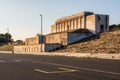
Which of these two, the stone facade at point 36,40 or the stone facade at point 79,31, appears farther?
the stone facade at point 36,40

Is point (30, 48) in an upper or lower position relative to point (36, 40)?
lower

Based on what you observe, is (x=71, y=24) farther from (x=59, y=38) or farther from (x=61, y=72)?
(x=61, y=72)

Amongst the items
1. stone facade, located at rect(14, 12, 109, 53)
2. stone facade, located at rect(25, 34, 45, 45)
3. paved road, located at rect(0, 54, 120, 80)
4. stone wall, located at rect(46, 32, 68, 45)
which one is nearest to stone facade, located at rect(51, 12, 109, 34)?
stone facade, located at rect(14, 12, 109, 53)

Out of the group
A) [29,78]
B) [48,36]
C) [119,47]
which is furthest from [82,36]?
[29,78]

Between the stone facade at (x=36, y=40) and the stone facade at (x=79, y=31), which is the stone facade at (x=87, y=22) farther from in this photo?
the stone facade at (x=36, y=40)

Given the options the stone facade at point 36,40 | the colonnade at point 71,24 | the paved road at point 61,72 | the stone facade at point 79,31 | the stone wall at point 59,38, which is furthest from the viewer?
the stone facade at point 36,40

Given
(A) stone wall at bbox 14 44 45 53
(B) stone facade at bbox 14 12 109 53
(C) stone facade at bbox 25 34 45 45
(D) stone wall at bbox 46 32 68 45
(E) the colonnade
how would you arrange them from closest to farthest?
(B) stone facade at bbox 14 12 109 53 < (D) stone wall at bbox 46 32 68 45 < (A) stone wall at bbox 14 44 45 53 < (E) the colonnade < (C) stone facade at bbox 25 34 45 45

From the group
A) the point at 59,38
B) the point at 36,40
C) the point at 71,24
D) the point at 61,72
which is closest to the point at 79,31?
the point at 59,38

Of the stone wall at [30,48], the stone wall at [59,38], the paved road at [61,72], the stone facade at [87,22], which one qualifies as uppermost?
the stone facade at [87,22]

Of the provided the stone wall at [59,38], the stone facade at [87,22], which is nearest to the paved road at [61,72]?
the stone wall at [59,38]

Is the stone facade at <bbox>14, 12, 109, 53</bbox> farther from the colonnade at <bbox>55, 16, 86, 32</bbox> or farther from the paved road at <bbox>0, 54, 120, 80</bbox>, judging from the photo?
the paved road at <bbox>0, 54, 120, 80</bbox>

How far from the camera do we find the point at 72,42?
3022 inches

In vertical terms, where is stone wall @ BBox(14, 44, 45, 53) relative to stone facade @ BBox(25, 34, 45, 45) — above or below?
below

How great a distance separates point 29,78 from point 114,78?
4270 millimetres
